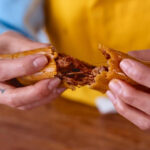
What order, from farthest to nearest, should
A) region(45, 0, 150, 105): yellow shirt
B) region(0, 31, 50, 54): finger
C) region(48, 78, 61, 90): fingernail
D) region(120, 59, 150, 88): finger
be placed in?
region(45, 0, 150, 105): yellow shirt < region(0, 31, 50, 54): finger < region(48, 78, 61, 90): fingernail < region(120, 59, 150, 88): finger

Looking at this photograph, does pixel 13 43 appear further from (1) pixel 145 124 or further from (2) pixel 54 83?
(1) pixel 145 124

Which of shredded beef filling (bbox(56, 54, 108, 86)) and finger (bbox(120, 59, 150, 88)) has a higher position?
finger (bbox(120, 59, 150, 88))

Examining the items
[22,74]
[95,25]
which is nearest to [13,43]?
[22,74]

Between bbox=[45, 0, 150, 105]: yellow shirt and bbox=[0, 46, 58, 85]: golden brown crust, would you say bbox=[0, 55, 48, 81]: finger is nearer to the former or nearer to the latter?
bbox=[0, 46, 58, 85]: golden brown crust

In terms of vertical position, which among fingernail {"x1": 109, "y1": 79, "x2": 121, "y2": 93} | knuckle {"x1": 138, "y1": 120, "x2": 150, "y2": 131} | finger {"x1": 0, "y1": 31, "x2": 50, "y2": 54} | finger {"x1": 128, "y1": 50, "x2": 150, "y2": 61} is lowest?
knuckle {"x1": 138, "y1": 120, "x2": 150, "y2": 131}

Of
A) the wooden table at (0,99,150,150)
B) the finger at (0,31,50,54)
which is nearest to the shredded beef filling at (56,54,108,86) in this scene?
the finger at (0,31,50,54)

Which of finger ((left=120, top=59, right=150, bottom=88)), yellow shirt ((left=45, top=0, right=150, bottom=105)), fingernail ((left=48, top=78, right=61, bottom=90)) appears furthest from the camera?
yellow shirt ((left=45, top=0, right=150, bottom=105))

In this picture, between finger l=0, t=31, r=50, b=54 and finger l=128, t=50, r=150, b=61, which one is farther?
finger l=0, t=31, r=50, b=54

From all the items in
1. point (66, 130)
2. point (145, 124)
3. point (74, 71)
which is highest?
point (74, 71)

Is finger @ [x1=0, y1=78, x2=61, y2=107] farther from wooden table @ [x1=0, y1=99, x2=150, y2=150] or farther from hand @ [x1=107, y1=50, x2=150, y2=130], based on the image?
wooden table @ [x1=0, y1=99, x2=150, y2=150]
